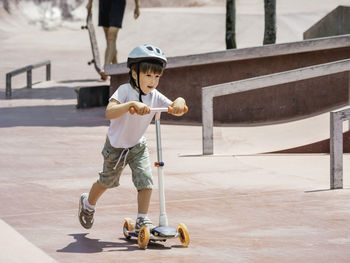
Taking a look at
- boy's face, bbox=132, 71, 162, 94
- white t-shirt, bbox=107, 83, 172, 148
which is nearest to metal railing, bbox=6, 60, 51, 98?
white t-shirt, bbox=107, 83, 172, 148

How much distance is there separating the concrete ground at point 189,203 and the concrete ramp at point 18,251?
3 cm

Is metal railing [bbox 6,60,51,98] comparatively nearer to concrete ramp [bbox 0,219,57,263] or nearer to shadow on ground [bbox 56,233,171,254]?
shadow on ground [bbox 56,233,171,254]

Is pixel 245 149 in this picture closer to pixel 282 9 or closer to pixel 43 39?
pixel 43 39

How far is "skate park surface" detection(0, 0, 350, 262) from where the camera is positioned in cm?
615

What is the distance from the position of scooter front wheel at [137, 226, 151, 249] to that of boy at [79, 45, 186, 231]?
18cm

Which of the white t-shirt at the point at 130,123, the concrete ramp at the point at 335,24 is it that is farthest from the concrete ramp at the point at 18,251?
the concrete ramp at the point at 335,24

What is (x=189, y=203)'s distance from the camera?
8.28m

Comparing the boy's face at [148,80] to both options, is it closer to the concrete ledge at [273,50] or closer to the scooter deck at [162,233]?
the scooter deck at [162,233]

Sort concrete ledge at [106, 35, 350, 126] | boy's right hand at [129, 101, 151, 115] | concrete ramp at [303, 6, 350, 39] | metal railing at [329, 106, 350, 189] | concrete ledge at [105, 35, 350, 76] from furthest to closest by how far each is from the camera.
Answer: concrete ramp at [303, 6, 350, 39] → concrete ledge at [106, 35, 350, 126] → concrete ledge at [105, 35, 350, 76] → metal railing at [329, 106, 350, 189] → boy's right hand at [129, 101, 151, 115]

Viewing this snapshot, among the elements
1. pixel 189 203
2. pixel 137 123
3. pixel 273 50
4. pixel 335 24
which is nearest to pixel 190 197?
pixel 189 203

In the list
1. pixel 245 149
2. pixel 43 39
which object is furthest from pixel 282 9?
pixel 245 149

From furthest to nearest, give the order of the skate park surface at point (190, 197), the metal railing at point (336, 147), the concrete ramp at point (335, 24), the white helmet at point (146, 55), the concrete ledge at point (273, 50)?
the concrete ramp at point (335, 24) → the concrete ledge at point (273, 50) → the metal railing at point (336, 147) → the white helmet at point (146, 55) → the skate park surface at point (190, 197)

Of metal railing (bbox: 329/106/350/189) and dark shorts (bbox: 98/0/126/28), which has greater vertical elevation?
dark shorts (bbox: 98/0/126/28)

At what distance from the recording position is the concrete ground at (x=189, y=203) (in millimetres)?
6176
